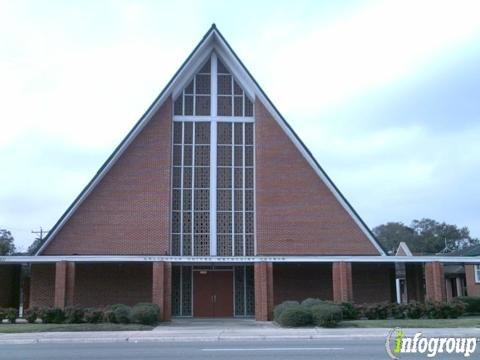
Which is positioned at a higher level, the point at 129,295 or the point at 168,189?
the point at 168,189

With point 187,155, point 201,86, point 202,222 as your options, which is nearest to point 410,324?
point 202,222

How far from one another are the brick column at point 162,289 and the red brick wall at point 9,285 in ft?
28.0

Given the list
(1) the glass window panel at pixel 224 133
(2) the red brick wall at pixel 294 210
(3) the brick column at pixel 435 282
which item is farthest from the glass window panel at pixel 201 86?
(3) the brick column at pixel 435 282

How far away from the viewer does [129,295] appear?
31.5 metres

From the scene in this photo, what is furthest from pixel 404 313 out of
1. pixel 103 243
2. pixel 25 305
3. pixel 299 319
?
pixel 25 305

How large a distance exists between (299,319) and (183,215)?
9.99m

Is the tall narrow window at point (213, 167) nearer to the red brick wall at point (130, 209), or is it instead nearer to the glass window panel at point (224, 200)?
the glass window panel at point (224, 200)

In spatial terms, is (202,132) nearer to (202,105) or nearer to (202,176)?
(202,105)

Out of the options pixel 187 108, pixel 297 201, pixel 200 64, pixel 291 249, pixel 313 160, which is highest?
pixel 200 64

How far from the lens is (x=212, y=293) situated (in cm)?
3186

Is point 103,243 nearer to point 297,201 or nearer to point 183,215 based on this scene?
point 183,215

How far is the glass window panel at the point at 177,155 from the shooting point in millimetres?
32438

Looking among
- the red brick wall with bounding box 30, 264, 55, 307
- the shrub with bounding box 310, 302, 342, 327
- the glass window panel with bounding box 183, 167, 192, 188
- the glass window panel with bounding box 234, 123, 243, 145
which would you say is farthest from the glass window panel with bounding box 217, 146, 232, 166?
the shrub with bounding box 310, 302, 342, 327

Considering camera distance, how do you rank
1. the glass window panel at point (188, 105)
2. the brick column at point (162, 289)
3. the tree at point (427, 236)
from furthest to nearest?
the tree at point (427, 236), the glass window panel at point (188, 105), the brick column at point (162, 289)
